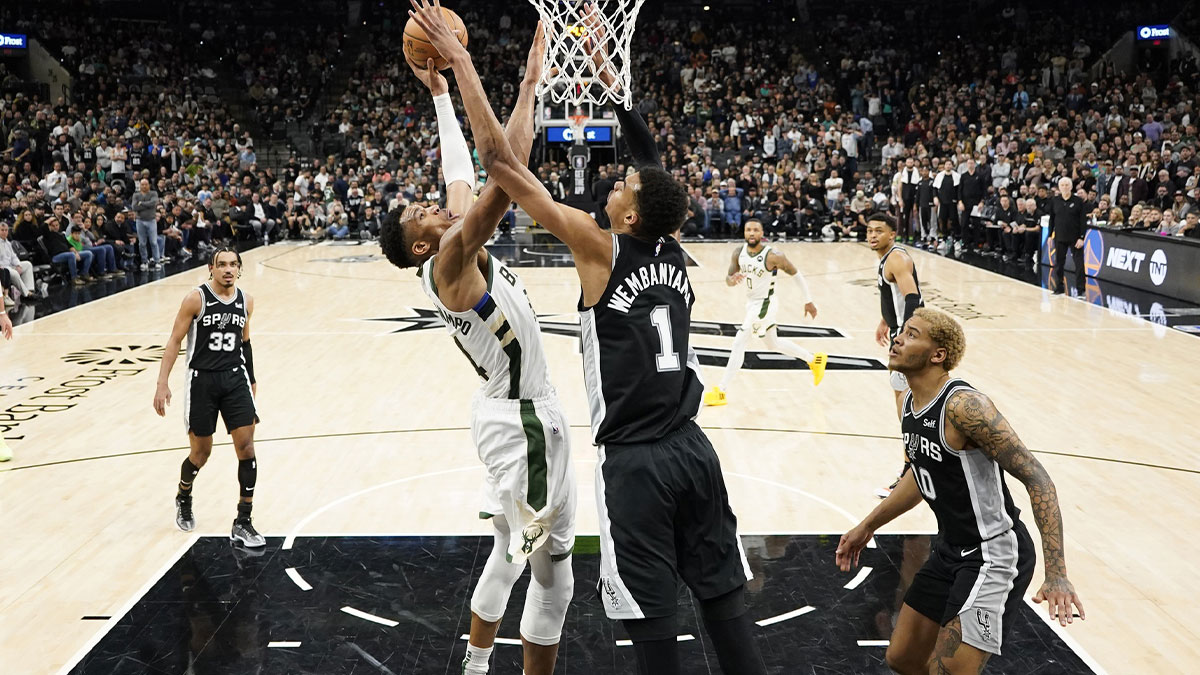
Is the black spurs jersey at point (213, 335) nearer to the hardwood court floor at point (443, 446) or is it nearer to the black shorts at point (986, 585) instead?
the hardwood court floor at point (443, 446)

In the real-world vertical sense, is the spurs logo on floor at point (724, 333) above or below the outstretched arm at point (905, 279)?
below

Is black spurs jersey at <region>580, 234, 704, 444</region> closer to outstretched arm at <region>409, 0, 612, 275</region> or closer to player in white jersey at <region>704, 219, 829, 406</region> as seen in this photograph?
outstretched arm at <region>409, 0, 612, 275</region>

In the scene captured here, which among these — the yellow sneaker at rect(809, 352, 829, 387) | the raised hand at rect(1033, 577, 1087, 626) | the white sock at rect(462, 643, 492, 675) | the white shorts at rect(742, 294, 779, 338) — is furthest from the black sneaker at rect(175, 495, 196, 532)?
the yellow sneaker at rect(809, 352, 829, 387)

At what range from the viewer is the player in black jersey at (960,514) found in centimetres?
344

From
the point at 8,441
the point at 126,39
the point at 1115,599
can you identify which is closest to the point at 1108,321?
the point at 1115,599

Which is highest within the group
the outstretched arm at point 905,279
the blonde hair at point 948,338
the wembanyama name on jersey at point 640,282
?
the wembanyama name on jersey at point 640,282

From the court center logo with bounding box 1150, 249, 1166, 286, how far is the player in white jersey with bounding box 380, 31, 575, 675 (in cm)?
1363

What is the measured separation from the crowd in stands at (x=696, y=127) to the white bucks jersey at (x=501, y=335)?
13384mm

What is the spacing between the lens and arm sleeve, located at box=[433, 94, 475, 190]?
13.6 ft

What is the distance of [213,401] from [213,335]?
1.21 ft

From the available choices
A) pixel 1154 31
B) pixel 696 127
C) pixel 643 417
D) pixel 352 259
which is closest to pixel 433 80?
pixel 643 417

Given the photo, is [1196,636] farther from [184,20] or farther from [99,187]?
[184,20]

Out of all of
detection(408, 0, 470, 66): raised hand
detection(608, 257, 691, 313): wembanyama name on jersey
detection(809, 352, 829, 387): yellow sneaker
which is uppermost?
detection(408, 0, 470, 66): raised hand

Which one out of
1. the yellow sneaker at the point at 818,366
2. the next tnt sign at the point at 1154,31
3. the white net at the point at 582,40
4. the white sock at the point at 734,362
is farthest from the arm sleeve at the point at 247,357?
the next tnt sign at the point at 1154,31
